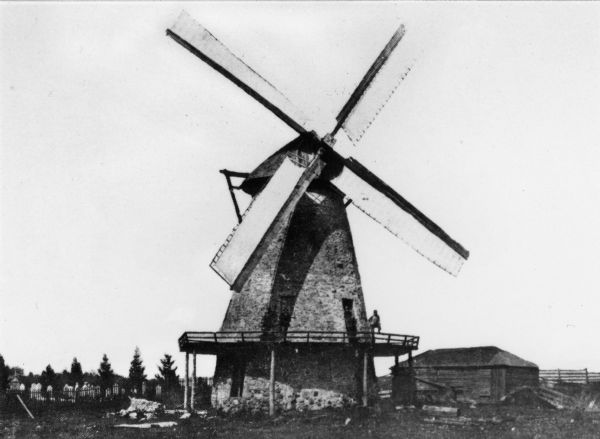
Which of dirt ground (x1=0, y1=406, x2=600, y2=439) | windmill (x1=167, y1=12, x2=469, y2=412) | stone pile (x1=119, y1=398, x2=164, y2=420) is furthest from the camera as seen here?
stone pile (x1=119, y1=398, x2=164, y2=420)

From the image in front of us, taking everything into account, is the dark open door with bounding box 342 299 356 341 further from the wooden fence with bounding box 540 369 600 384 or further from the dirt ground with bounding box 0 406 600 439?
the wooden fence with bounding box 540 369 600 384

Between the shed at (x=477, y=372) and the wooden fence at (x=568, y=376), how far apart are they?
10.2 ft

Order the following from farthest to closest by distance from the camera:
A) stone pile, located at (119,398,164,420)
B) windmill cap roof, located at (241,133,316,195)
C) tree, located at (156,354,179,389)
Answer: tree, located at (156,354,179,389), stone pile, located at (119,398,164,420), windmill cap roof, located at (241,133,316,195)

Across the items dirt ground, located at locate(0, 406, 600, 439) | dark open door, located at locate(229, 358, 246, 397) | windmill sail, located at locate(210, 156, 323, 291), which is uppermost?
windmill sail, located at locate(210, 156, 323, 291)

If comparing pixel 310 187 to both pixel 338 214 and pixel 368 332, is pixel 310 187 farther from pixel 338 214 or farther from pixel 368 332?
pixel 368 332

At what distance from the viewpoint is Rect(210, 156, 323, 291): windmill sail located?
56.2ft

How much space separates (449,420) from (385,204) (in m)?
6.54

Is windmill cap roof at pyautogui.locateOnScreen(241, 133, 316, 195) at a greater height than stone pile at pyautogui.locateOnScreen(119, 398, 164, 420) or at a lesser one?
greater

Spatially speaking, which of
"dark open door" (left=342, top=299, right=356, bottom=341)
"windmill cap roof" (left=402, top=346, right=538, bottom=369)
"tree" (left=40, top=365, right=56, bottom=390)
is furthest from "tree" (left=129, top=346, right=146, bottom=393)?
"dark open door" (left=342, top=299, right=356, bottom=341)

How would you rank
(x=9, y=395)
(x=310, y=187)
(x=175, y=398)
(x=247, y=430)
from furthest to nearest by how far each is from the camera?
(x=175, y=398) < (x=9, y=395) < (x=310, y=187) < (x=247, y=430)

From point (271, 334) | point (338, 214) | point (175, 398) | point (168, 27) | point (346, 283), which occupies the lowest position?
point (175, 398)

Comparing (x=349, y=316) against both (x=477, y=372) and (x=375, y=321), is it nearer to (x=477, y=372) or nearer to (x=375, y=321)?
(x=375, y=321)

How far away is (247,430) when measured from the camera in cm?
1594

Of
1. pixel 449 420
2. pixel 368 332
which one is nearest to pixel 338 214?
pixel 368 332
